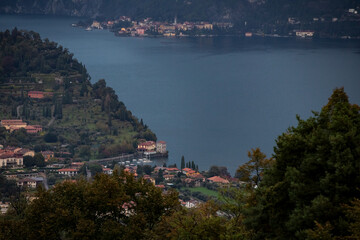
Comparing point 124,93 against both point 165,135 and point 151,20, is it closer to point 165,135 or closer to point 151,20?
point 165,135

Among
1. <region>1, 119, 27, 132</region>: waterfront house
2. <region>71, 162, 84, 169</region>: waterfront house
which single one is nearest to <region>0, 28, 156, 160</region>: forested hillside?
<region>1, 119, 27, 132</region>: waterfront house

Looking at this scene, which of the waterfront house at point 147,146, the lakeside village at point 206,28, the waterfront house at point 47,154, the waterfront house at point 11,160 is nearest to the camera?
the waterfront house at point 11,160

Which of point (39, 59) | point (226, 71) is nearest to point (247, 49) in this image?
point (226, 71)

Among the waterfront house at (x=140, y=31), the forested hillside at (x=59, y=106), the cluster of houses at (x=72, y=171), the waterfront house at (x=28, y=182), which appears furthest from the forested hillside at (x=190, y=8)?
the waterfront house at (x=28, y=182)

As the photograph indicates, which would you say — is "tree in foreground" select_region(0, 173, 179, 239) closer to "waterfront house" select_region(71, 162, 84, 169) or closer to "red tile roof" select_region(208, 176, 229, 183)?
"red tile roof" select_region(208, 176, 229, 183)

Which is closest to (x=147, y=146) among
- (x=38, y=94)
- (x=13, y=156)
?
(x=13, y=156)

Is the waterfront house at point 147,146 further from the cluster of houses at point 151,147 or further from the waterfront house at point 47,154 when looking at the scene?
the waterfront house at point 47,154
